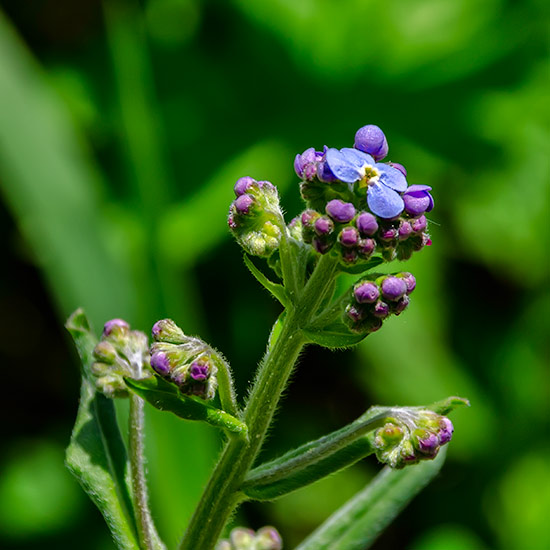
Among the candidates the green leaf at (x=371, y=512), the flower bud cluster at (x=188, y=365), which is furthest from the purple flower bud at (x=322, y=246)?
the green leaf at (x=371, y=512)

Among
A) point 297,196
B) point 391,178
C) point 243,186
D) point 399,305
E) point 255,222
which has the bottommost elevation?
point 297,196

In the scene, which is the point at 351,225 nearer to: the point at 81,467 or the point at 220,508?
the point at 220,508

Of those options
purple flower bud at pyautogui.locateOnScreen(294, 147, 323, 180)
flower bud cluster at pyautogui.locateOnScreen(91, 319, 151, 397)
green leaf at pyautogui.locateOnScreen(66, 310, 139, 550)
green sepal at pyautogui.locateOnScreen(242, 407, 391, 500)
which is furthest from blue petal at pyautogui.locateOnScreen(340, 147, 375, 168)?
green leaf at pyautogui.locateOnScreen(66, 310, 139, 550)

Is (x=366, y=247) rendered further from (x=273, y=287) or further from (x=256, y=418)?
(x=256, y=418)

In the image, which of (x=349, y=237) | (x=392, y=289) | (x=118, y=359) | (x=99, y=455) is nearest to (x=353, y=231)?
(x=349, y=237)

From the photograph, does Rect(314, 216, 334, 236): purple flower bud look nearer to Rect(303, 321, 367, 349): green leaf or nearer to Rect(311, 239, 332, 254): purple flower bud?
Rect(311, 239, 332, 254): purple flower bud

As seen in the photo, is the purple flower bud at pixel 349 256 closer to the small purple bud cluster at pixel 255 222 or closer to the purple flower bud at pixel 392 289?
the purple flower bud at pixel 392 289
